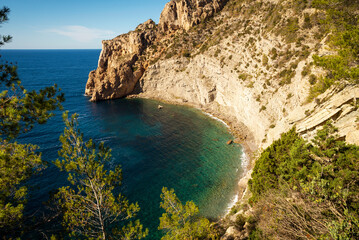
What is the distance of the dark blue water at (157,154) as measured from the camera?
968 inches

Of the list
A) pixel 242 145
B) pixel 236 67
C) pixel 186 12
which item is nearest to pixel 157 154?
pixel 242 145

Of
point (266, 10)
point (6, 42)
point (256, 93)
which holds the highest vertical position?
point (266, 10)

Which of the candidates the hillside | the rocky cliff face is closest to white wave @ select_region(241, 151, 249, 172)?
the hillside

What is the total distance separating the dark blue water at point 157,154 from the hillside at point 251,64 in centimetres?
461

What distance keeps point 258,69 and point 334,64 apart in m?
26.1

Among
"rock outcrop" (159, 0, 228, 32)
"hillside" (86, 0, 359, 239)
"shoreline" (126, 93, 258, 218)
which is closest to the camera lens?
"hillside" (86, 0, 359, 239)

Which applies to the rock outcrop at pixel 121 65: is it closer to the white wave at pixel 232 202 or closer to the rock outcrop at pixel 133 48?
the rock outcrop at pixel 133 48

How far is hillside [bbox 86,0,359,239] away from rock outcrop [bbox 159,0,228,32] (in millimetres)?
351

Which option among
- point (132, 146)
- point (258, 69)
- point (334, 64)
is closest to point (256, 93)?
point (258, 69)

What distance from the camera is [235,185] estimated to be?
26422mm

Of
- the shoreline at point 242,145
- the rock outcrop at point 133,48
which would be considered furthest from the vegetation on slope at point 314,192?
the rock outcrop at point 133,48

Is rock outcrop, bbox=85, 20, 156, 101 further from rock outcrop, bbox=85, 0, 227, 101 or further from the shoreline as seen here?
the shoreline

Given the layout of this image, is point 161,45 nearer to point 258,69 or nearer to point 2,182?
point 258,69

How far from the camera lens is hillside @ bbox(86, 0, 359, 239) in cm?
1544
